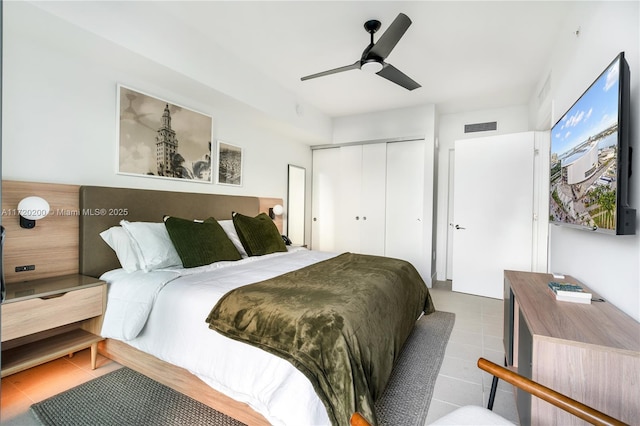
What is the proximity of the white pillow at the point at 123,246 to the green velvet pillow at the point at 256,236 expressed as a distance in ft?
3.28

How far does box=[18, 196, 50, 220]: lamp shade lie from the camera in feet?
6.42

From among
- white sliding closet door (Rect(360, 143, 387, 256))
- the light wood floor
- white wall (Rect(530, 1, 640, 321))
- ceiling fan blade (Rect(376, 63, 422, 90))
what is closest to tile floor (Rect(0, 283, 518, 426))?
the light wood floor

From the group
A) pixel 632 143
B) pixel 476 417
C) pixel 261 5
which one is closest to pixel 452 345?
pixel 476 417

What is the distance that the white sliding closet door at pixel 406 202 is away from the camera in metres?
4.58

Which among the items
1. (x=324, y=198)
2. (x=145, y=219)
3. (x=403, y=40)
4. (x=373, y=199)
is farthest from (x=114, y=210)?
(x=373, y=199)

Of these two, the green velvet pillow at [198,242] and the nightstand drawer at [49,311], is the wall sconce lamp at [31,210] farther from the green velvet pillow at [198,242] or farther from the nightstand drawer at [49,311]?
the green velvet pillow at [198,242]

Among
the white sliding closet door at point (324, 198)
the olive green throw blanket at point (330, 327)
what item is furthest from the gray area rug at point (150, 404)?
the white sliding closet door at point (324, 198)

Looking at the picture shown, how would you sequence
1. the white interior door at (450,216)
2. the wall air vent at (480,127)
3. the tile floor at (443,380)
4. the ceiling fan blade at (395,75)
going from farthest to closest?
the white interior door at (450,216) < the wall air vent at (480,127) < the ceiling fan blade at (395,75) < the tile floor at (443,380)

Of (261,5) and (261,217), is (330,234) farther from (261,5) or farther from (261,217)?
(261,5)

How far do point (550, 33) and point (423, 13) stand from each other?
120 centimetres

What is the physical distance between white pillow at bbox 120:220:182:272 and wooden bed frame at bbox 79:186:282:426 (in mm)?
198

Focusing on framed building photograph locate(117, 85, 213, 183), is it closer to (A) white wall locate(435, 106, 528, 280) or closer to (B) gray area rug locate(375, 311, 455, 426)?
(B) gray area rug locate(375, 311, 455, 426)

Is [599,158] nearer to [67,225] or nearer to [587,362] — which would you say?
[587,362]

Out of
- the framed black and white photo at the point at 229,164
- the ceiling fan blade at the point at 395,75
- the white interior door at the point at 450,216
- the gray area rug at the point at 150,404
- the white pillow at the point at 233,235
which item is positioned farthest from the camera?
the white interior door at the point at 450,216
